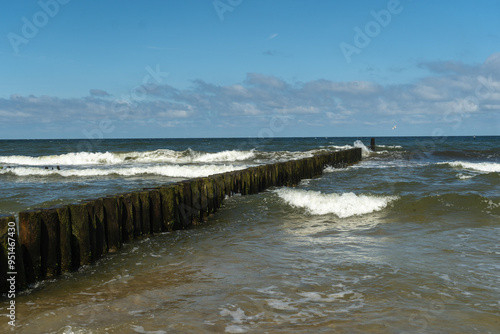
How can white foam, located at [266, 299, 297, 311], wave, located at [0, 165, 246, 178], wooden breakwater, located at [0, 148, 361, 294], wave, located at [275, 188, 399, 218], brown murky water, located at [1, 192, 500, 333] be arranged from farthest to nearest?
1. wave, located at [0, 165, 246, 178]
2. wave, located at [275, 188, 399, 218]
3. wooden breakwater, located at [0, 148, 361, 294]
4. white foam, located at [266, 299, 297, 311]
5. brown murky water, located at [1, 192, 500, 333]

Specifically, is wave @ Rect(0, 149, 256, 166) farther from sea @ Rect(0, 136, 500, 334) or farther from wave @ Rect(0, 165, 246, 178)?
sea @ Rect(0, 136, 500, 334)

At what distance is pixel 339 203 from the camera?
9.46m

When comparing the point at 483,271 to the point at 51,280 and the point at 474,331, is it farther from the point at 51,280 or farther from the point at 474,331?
the point at 51,280

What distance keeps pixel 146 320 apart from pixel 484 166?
804 inches

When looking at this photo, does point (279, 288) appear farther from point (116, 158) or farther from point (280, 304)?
point (116, 158)

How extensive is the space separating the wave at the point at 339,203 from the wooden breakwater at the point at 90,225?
1904 mm

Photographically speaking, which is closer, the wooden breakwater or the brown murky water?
the brown murky water

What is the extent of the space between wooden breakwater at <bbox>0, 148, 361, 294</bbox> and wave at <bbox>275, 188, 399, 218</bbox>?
1.90 metres

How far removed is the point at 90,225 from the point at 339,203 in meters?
5.63

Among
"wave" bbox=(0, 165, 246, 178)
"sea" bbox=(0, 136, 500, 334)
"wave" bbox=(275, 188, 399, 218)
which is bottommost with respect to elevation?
"sea" bbox=(0, 136, 500, 334)

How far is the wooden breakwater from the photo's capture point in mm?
4516

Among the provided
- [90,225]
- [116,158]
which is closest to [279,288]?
[90,225]

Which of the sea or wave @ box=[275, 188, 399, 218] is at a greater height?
wave @ box=[275, 188, 399, 218]

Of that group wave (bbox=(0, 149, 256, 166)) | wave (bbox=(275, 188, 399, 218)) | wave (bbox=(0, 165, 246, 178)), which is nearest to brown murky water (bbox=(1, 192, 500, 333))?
wave (bbox=(275, 188, 399, 218))
